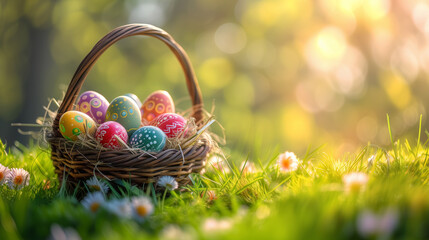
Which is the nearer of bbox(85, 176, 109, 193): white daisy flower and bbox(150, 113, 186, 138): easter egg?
bbox(85, 176, 109, 193): white daisy flower

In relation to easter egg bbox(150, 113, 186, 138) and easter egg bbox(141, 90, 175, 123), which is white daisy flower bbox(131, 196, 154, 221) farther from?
easter egg bbox(141, 90, 175, 123)

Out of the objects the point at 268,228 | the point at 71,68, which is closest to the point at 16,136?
the point at 71,68

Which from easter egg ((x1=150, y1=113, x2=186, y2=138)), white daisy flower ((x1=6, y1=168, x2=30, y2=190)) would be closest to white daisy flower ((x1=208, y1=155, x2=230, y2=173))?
easter egg ((x1=150, y1=113, x2=186, y2=138))

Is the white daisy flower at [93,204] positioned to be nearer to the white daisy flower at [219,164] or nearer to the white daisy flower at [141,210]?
the white daisy flower at [141,210]

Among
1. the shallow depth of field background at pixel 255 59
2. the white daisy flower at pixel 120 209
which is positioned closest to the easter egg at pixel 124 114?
the white daisy flower at pixel 120 209

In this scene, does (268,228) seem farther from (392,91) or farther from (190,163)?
(392,91)

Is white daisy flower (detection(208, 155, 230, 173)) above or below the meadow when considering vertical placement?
below
